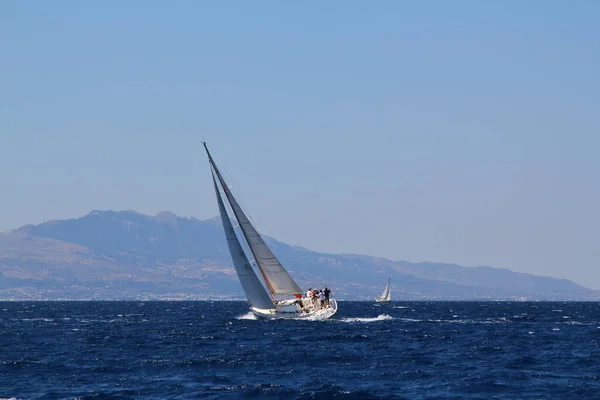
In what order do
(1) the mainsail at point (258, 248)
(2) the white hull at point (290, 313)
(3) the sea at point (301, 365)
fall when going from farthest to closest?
(2) the white hull at point (290, 313), (1) the mainsail at point (258, 248), (3) the sea at point (301, 365)

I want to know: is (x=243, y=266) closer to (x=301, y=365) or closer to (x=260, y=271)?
(x=260, y=271)

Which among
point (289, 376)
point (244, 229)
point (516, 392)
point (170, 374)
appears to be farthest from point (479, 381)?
point (244, 229)

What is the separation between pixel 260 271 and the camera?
95.3 metres

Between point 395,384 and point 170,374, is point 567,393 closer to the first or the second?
point 395,384

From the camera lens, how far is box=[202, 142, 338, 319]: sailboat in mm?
94500

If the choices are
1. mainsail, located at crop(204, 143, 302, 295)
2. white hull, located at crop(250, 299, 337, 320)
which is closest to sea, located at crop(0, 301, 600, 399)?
mainsail, located at crop(204, 143, 302, 295)

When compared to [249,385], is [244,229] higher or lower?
higher

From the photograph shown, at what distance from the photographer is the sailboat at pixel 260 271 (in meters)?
94.5

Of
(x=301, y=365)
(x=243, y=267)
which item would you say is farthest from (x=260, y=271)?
(x=301, y=365)

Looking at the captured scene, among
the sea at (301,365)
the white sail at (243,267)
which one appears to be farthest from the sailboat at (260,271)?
the sea at (301,365)

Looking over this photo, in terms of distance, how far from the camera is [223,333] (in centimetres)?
8381

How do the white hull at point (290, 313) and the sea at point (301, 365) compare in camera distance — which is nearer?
the sea at point (301, 365)

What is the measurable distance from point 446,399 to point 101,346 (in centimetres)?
3330

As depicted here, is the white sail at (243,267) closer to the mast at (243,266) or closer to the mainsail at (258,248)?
the mast at (243,266)
